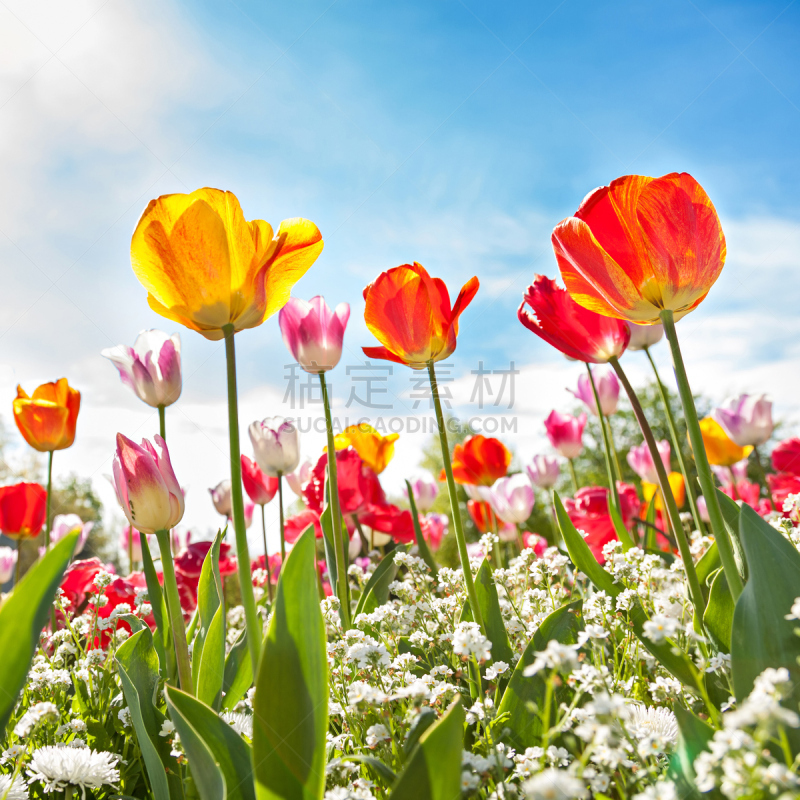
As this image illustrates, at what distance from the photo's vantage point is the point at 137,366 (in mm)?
1564

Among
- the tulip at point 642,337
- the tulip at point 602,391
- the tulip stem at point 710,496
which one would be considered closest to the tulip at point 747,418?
the tulip at point 602,391

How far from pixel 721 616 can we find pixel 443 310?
0.97 m

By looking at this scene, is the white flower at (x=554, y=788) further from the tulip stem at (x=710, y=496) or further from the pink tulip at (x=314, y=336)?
the pink tulip at (x=314, y=336)

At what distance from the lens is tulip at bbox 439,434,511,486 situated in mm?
3041

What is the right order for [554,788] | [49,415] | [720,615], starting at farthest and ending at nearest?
1. [49,415]
2. [720,615]
3. [554,788]

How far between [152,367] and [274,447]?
82cm

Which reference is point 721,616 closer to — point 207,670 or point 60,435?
point 207,670

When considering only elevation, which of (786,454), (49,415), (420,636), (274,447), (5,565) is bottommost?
(420,636)

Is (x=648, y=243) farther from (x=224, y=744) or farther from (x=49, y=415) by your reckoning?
(x=49, y=415)

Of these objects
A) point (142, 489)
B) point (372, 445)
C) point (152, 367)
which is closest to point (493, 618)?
point (142, 489)

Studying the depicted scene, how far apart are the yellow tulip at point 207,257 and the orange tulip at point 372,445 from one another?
1728 mm

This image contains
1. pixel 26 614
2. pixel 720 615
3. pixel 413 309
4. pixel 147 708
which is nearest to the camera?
pixel 26 614

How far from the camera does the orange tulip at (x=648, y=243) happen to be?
3.39ft

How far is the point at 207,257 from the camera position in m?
0.97
